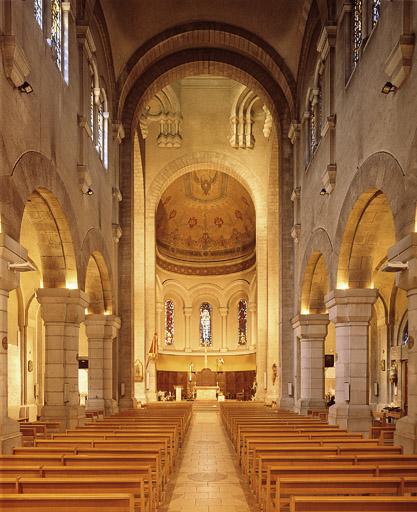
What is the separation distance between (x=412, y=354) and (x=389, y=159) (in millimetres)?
3672

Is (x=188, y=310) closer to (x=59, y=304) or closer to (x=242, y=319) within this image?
(x=242, y=319)

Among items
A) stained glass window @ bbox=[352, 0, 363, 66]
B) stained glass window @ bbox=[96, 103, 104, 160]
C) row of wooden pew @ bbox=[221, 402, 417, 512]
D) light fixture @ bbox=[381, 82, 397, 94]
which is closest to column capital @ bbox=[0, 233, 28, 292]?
row of wooden pew @ bbox=[221, 402, 417, 512]

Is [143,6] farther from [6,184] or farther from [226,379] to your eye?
[226,379]

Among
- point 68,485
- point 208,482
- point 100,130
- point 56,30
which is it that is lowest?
point 208,482

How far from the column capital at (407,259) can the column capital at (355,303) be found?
531cm

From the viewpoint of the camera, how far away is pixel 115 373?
25047 millimetres

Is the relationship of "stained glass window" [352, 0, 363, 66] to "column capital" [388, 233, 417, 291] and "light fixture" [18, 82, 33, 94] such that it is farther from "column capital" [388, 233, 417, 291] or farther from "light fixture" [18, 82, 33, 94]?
"light fixture" [18, 82, 33, 94]

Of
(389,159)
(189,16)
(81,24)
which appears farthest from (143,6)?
(389,159)

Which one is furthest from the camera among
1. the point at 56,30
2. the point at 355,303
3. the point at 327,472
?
the point at 355,303

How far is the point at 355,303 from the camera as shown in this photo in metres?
16.9

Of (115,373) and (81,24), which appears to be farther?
(115,373)

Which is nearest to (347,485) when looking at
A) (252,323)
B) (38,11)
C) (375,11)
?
(375,11)

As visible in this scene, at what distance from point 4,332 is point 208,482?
4431 mm

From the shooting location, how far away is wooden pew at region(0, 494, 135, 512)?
619 centimetres
